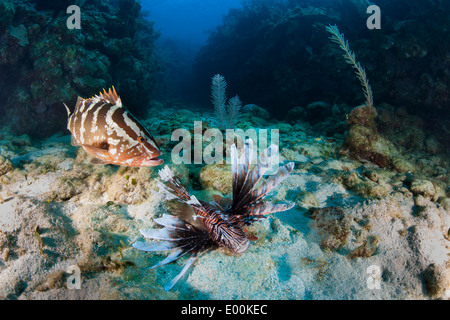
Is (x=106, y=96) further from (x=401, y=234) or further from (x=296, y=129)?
(x=296, y=129)

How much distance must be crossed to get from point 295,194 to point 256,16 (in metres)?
16.5

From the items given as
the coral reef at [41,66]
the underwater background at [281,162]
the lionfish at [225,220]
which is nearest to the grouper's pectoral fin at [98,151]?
the lionfish at [225,220]

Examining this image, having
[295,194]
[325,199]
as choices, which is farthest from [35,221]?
[325,199]

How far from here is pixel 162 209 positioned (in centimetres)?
282

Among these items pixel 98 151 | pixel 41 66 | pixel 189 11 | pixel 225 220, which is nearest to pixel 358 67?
pixel 225 220

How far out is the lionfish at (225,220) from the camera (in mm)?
2070

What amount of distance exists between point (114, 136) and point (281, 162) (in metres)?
3.13

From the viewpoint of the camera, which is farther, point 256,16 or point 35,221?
point 256,16

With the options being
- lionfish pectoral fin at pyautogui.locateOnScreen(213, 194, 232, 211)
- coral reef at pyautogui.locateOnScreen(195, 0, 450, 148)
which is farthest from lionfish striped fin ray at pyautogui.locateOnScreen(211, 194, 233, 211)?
coral reef at pyautogui.locateOnScreen(195, 0, 450, 148)

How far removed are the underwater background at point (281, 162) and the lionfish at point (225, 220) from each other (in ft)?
0.82

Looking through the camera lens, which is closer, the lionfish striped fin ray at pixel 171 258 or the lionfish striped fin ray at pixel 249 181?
the lionfish striped fin ray at pixel 171 258

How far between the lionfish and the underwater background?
0.82 feet

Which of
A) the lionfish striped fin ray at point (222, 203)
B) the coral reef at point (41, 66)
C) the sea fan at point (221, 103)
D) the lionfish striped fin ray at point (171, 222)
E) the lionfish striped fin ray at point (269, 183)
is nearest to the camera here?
the lionfish striped fin ray at point (171, 222)

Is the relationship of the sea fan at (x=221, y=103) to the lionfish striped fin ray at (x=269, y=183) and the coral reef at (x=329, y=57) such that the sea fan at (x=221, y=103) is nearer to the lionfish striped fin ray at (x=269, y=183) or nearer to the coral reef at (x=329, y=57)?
the coral reef at (x=329, y=57)
